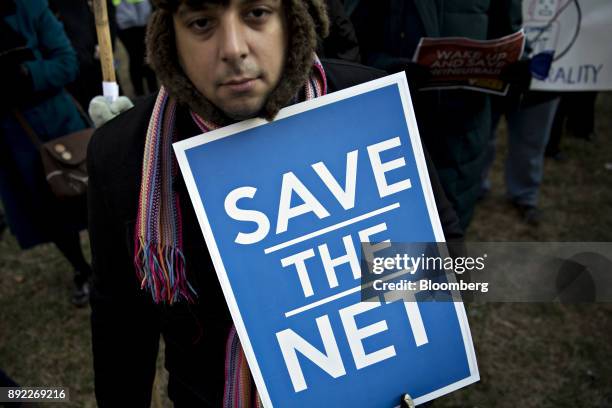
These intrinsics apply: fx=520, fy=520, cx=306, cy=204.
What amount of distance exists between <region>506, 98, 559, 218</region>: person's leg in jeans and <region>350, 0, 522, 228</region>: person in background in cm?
106

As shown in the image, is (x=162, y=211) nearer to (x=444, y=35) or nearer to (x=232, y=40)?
(x=232, y=40)

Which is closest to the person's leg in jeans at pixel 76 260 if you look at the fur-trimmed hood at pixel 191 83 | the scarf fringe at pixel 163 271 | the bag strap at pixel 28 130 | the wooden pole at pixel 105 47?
the bag strap at pixel 28 130

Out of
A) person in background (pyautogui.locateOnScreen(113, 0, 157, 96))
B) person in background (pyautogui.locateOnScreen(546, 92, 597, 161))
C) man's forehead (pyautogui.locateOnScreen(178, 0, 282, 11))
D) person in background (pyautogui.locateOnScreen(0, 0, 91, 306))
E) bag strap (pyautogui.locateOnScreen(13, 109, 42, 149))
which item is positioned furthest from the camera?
person in background (pyautogui.locateOnScreen(113, 0, 157, 96))

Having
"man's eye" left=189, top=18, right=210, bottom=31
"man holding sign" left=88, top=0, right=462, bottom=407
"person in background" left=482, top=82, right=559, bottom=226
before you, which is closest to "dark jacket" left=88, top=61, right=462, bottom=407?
"man holding sign" left=88, top=0, right=462, bottom=407

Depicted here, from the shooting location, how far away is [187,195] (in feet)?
3.49

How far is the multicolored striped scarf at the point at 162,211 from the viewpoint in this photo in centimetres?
101

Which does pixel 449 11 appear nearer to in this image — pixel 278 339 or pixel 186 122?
pixel 186 122

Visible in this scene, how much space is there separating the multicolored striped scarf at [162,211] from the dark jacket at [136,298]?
32 mm

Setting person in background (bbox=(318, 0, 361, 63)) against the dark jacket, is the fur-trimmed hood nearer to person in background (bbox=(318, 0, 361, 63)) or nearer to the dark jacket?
the dark jacket

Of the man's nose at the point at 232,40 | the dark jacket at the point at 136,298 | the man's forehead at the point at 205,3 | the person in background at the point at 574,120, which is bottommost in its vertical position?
the person in background at the point at 574,120

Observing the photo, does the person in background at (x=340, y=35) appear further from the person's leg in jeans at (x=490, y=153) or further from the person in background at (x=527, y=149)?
the person in background at (x=527, y=149)

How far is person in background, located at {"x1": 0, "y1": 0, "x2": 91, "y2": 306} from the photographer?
2.29 metres

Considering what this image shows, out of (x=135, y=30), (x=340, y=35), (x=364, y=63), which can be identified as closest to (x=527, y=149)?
(x=364, y=63)

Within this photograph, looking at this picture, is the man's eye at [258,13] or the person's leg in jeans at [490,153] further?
the person's leg in jeans at [490,153]
